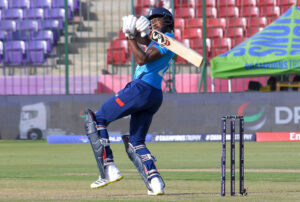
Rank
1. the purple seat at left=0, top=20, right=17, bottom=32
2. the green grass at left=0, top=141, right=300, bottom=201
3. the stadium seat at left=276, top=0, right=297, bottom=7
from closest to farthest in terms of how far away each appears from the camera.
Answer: the green grass at left=0, top=141, right=300, bottom=201, the stadium seat at left=276, top=0, right=297, bottom=7, the purple seat at left=0, top=20, right=17, bottom=32

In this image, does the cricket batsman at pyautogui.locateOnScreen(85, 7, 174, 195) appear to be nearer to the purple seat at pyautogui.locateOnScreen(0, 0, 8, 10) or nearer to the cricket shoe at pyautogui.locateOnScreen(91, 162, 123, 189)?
the cricket shoe at pyautogui.locateOnScreen(91, 162, 123, 189)

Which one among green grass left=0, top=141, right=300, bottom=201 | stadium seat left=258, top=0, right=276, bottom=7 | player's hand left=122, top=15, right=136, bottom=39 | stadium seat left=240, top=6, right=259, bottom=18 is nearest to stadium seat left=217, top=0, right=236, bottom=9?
stadium seat left=240, top=6, right=259, bottom=18

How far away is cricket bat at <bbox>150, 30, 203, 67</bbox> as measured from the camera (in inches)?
267

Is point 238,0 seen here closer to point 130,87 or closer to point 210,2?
point 210,2

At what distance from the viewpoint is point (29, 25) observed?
2230 cm

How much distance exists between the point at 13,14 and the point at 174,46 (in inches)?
648

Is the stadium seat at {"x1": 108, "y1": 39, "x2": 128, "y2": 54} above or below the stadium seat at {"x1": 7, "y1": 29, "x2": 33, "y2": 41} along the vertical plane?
below

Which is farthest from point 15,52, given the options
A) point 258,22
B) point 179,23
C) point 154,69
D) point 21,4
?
point 154,69

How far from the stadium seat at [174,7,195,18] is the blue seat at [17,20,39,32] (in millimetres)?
4247

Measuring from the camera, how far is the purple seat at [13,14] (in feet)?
74.1

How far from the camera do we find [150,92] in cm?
710

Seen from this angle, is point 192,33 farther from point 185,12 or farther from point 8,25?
point 8,25

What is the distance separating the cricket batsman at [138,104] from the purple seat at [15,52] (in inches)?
560

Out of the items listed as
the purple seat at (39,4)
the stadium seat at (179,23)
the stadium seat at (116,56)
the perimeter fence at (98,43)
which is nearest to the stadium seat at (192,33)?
the perimeter fence at (98,43)
